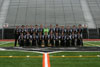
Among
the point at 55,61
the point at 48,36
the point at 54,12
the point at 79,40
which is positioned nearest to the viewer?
the point at 55,61

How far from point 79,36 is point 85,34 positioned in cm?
1347

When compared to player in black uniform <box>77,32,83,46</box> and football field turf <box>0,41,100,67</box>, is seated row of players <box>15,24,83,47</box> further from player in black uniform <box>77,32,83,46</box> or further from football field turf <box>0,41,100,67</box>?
football field turf <box>0,41,100,67</box>

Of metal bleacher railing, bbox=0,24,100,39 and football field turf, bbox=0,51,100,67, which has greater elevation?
metal bleacher railing, bbox=0,24,100,39

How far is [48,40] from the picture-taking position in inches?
604

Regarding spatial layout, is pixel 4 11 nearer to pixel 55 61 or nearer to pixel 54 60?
pixel 54 60

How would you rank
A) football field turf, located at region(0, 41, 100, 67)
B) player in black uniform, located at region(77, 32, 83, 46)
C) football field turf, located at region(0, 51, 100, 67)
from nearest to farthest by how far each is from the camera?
football field turf, located at region(0, 51, 100, 67) < football field turf, located at region(0, 41, 100, 67) < player in black uniform, located at region(77, 32, 83, 46)

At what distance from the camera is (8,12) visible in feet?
110

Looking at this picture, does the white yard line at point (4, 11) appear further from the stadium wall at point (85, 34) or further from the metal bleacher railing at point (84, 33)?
the stadium wall at point (85, 34)

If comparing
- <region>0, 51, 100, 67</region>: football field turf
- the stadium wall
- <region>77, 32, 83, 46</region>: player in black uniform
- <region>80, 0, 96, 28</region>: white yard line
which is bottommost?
<region>0, 51, 100, 67</region>: football field turf

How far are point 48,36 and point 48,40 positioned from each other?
15.0 inches

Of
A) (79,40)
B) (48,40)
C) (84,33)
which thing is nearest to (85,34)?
(84,33)

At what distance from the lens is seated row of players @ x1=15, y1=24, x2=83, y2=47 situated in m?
15.2

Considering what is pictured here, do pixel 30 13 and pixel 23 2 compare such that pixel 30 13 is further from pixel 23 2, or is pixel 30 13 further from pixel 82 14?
pixel 82 14

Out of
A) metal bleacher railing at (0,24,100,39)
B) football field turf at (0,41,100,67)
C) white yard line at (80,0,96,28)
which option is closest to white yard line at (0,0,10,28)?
metal bleacher railing at (0,24,100,39)
